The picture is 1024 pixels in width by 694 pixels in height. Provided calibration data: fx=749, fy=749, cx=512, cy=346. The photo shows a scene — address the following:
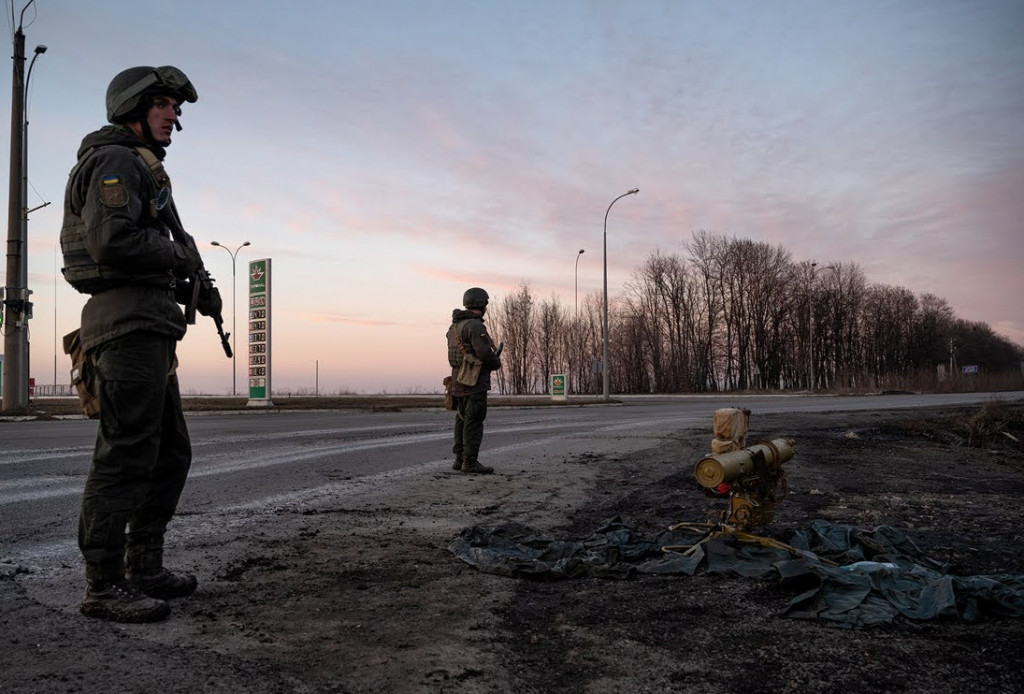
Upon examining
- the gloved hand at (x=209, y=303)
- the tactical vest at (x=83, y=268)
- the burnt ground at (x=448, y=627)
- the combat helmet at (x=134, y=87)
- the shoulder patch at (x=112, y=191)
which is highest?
the combat helmet at (x=134, y=87)

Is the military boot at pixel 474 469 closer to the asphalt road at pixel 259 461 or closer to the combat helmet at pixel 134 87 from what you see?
the asphalt road at pixel 259 461

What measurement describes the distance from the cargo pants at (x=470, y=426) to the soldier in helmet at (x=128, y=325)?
4342mm

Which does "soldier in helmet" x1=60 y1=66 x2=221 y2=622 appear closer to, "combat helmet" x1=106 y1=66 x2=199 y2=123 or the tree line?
"combat helmet" x1=106 y1=66 x2=199 y2=123

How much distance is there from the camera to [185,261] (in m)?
3.23

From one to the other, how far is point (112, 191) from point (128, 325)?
539 millimetres

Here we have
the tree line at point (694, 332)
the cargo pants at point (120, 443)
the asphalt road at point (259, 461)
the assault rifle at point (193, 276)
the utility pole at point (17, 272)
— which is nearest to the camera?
the cargo pants at point (120, 443)

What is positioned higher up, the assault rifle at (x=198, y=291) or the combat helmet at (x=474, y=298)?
the combat helmet at (x=474, y=298)

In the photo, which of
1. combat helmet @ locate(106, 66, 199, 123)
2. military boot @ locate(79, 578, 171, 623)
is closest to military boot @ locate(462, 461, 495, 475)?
military boot @ locate(79, 578, 171, 623)

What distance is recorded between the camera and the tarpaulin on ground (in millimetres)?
3049

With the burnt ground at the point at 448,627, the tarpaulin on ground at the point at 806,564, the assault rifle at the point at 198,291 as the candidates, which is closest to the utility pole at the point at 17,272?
the burnt ground at the point at 448,627

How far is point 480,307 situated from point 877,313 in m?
88.4

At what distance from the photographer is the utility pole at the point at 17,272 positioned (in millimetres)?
18859

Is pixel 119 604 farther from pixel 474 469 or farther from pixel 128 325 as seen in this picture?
pixel 474 469

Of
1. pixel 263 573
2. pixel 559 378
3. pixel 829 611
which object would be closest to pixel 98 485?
pixel 263 573
